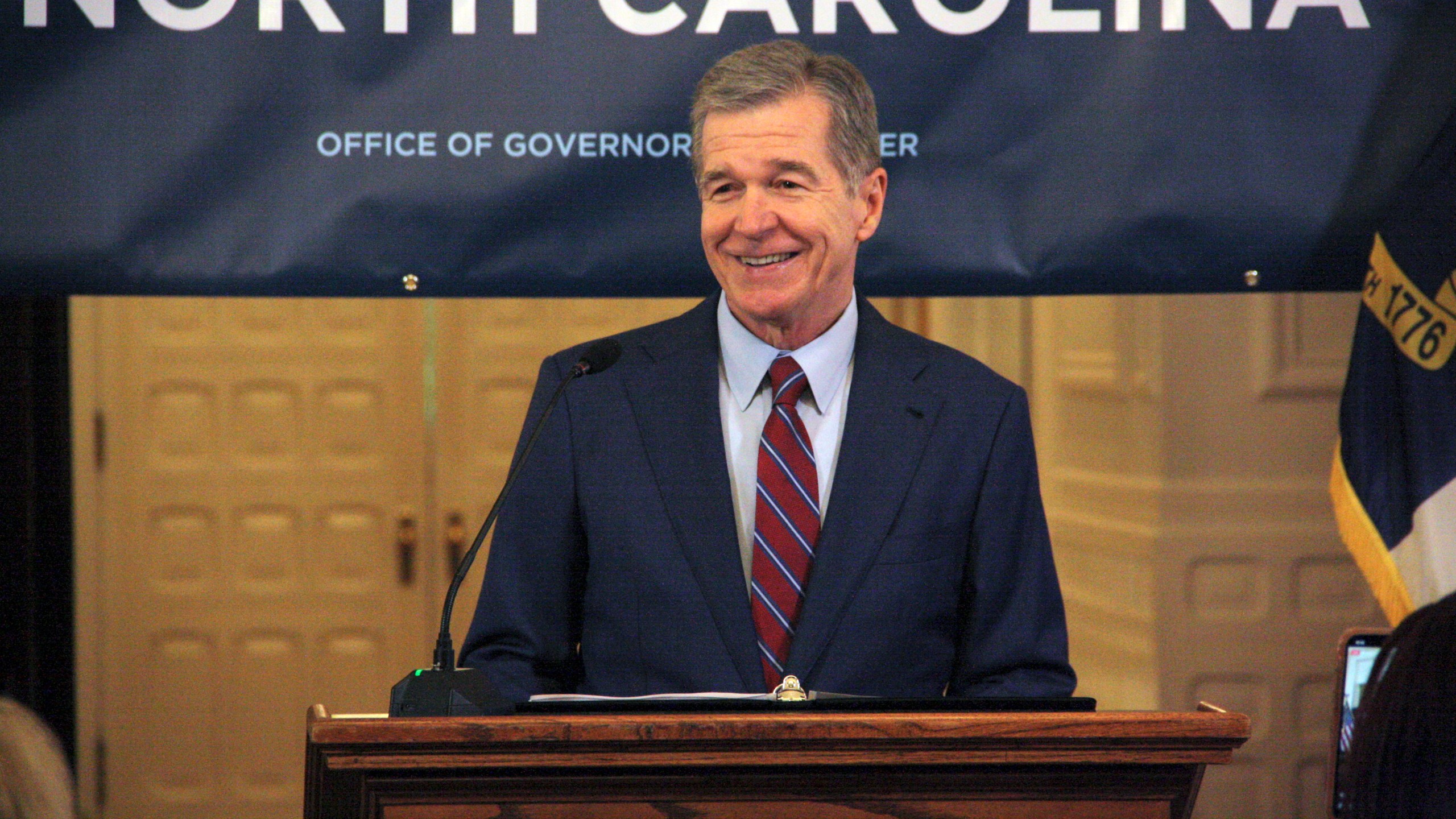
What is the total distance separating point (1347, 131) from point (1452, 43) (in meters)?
0.20

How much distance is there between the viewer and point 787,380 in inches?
76.9

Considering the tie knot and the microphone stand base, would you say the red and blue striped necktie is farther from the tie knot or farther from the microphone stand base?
the microphone stand base

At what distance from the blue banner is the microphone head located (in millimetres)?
535

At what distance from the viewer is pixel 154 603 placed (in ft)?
15.1

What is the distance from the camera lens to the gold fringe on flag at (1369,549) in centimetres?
224

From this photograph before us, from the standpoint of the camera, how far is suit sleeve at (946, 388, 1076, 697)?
6.31ft

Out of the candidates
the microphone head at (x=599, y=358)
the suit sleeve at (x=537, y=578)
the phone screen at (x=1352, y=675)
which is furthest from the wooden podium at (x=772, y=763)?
the phone screen at (x=1352, y=675)

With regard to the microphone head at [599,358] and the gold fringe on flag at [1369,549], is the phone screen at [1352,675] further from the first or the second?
the microphone head at [599,358]


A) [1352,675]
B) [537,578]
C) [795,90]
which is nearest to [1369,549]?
[1352,675]

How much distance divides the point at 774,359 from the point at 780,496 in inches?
7.1

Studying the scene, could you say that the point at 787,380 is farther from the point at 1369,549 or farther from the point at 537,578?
the point at 1369,549

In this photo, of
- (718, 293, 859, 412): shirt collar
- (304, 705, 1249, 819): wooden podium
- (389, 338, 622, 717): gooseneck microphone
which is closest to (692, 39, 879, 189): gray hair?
(718, 293, 859, 412): shirt collar

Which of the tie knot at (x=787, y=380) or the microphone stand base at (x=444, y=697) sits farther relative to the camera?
the tie knot at (x=787, y=380)

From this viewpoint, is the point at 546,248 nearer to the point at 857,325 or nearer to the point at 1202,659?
the point at 857,325
